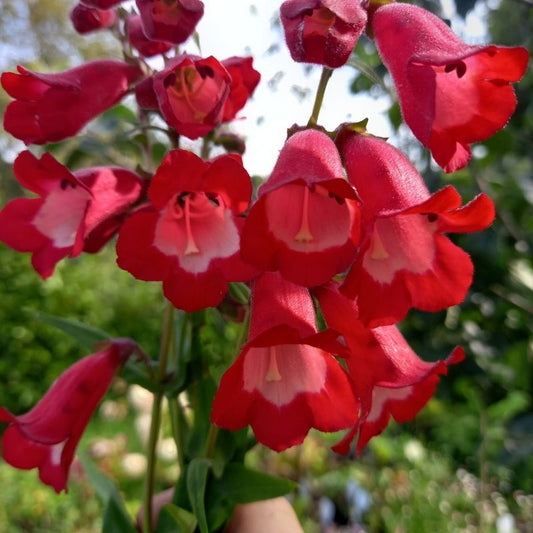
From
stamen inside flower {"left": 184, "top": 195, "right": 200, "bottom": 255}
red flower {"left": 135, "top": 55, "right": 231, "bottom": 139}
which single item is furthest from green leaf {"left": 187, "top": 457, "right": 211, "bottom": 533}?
red flower {"left": 135, "top": 55, "right": 231, "bottom": 139}

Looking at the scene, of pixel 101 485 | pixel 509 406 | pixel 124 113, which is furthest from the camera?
pixel 509 406

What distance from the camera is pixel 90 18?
2.28ft

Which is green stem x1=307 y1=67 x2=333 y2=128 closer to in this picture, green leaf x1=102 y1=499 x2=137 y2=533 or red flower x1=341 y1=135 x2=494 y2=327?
red flower x1=341 y1=135 x2=494 y2=327

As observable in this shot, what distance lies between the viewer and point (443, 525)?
181cm

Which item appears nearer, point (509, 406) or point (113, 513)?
point (113, 513)

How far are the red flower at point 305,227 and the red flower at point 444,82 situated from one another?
82 millimetres

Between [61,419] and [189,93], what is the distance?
0.37m

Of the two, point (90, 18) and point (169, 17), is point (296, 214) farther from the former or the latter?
point (90, 18)

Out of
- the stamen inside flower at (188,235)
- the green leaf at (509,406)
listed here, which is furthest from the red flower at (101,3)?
the green leaf at (509,406)

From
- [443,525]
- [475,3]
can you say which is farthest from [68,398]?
[443,525]

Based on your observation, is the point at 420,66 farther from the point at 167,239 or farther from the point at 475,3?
the point at 475,3

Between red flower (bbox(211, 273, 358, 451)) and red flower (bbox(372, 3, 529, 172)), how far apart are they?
0.59 ft

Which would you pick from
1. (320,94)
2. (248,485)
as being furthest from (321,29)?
(248,485)

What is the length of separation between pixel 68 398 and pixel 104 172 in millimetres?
257
